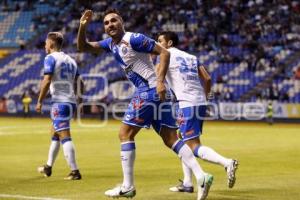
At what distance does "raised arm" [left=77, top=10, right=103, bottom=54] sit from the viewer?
9930mm

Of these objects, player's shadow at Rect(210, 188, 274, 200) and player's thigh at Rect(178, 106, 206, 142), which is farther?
player's thigh at Rect(178, 106, 206, 142)

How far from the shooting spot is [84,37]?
10039 mm

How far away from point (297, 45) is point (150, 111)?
3374 centimetres

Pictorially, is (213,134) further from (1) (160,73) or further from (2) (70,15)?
(2) (70,15)

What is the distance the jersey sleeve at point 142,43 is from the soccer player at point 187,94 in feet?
4.61

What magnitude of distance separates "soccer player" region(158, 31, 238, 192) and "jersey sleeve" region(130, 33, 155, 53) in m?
1.41

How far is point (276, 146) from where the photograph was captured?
2078cm

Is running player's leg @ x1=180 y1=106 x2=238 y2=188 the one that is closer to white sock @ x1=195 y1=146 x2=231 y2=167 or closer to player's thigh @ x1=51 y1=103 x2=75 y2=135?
white sock @ x1=195 y1=146 x2=231 y2=167

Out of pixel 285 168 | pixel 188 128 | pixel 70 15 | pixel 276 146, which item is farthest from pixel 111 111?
pixel 188 128

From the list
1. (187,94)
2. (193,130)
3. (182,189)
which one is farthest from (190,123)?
(182,189)

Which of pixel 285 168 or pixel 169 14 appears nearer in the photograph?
pixel 285 168

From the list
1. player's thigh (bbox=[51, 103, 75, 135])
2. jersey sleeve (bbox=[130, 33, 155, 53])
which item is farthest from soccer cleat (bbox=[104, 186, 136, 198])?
player's thigh (bbox=[51, 103, 75, 135])

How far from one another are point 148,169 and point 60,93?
263cm

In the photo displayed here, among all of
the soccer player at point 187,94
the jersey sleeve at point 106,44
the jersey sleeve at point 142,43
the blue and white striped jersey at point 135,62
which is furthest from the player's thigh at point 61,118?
the jersey sleeve at point 142,43
